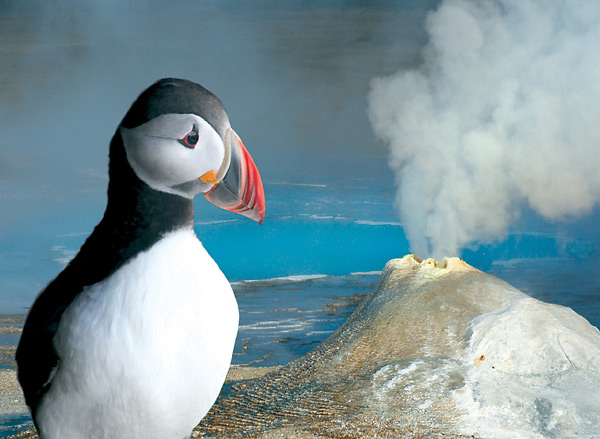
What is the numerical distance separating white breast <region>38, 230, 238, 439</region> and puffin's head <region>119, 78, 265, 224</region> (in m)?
0.13

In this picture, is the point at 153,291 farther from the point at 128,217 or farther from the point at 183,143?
the point at 183,143

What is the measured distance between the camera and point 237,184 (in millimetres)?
1453

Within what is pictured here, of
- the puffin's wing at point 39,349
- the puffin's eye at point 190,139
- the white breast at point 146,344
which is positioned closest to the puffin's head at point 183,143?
the puffin's eye at point 190,139

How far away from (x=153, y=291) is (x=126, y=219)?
0.18 meters

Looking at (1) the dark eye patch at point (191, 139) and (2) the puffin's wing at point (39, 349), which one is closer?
(1) the dark eye patch at point (191, 139)

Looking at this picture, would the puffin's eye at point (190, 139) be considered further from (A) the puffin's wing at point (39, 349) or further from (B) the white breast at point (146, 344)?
(A) the puffin's wing at point (39, 349)

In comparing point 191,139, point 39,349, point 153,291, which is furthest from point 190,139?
point 39,349

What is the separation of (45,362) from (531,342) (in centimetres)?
325

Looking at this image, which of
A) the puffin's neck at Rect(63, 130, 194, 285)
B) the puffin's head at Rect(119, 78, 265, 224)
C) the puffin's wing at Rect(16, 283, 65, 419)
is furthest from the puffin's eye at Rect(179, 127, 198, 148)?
the puffin's wing at Rect(16, 283, 65, 419)

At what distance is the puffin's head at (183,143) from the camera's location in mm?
1391

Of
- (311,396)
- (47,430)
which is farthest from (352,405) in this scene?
(47,430)

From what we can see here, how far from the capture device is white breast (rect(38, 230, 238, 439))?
4.58ft

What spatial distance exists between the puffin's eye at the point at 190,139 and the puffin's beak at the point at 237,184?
74 mm

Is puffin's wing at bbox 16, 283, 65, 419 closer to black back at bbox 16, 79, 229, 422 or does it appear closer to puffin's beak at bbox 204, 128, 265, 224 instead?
black back at bbox 16, 79, 229, 422
